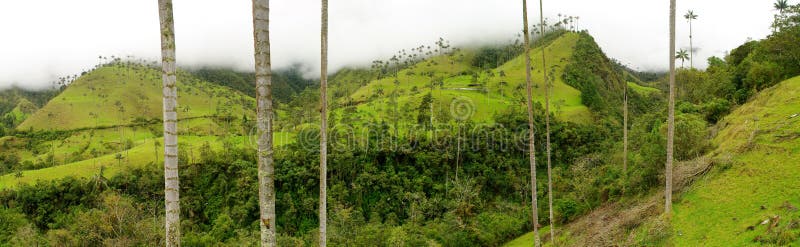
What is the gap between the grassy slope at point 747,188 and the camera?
2108cm

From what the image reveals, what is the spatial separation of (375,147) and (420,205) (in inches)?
545

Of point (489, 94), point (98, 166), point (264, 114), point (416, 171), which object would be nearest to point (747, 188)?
point (264, 114)

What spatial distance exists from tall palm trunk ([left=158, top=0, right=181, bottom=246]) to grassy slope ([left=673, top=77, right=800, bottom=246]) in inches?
771

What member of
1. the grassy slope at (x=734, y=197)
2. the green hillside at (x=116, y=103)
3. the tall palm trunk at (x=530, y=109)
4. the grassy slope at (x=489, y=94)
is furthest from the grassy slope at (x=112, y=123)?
the tall palm trunk at (x=530, y=109)

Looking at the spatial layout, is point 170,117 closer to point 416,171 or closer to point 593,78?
point 416,171

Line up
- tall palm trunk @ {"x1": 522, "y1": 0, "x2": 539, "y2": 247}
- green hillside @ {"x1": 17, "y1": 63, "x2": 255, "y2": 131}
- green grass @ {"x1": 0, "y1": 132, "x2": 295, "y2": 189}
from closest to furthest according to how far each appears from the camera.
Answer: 1. tall palm trunk @ {"x1": 522, "y1": 0, "x2": 539, "y2": 247}
2. green grass @ {"x1": 0, "y1": 132, "x2": 295, "y2": 189}
3. green hillside @ {"x1": 17, "y1": 63, "x2": 255, "y2": 131}

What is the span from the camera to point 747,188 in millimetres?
24438

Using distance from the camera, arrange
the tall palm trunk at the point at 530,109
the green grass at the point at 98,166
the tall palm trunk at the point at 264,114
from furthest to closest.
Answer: the green grass at the point at 98,166
the tall palm trunk at the point at 530,109
the tall palm trunk at the point at 264,114

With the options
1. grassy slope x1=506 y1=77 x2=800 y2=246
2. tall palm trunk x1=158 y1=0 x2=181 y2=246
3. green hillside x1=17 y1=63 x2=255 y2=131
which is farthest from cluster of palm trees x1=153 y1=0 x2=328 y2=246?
green hillside x1=17 y1=63 x2=255 y2=131

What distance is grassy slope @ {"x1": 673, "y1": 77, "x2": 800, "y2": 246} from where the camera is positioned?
21.1 meters

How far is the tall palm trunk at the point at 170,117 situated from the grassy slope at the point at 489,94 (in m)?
83.9

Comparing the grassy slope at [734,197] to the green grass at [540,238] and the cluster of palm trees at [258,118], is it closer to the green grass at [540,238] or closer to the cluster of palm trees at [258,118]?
the green grass at [540,238]

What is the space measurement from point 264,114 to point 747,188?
90.0 feet

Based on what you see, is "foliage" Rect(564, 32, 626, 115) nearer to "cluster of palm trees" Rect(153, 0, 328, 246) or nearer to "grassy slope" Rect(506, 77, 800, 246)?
"grassy slope" Rect(506, 77, 800, 246)
